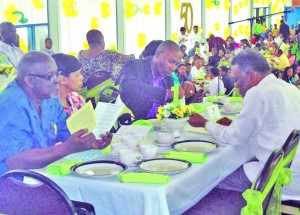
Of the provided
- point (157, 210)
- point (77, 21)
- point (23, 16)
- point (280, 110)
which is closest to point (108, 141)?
point (157, 210)

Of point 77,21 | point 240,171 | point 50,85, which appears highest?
point 77,21

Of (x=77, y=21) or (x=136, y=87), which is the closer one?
(x=136, y=87)

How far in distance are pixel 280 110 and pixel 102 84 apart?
1.99m

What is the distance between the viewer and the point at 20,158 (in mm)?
2160

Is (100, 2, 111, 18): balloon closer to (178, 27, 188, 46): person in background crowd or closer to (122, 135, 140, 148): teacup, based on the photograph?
(178, 27, 188, 46): person in background crowd

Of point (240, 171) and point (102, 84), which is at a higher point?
point (102, 84)

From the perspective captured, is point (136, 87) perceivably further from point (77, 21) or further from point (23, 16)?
point (77, 21)

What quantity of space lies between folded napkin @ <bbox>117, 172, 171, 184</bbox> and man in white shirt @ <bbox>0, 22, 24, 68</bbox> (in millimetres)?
3818

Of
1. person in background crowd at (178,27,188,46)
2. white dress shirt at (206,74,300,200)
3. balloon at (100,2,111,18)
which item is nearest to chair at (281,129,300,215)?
white dress shirt at (206,74,300,200)

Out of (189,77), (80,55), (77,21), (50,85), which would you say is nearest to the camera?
(50,85)

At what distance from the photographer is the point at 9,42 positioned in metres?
5.76

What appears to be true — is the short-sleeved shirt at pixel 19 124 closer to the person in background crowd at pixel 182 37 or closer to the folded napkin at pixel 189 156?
the folded napkin at pixel 189 156

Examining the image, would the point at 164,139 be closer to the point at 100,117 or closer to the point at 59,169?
the point at 100,117

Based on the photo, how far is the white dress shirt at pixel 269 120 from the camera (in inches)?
103
